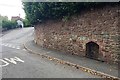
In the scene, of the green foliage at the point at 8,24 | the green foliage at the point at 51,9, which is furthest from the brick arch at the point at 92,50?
the green foliage at the point at 8,24

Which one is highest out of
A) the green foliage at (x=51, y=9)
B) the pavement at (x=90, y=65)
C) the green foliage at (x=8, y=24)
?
the green foliage at (x=51, y=9)

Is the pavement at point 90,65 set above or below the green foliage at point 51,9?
below

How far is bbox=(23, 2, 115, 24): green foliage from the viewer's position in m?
13.3

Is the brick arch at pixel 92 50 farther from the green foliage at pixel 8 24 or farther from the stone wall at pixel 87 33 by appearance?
the green foliage at pixel 8 24

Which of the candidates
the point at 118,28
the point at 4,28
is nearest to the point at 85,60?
the point at 118,28

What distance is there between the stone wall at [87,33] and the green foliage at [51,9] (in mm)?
351

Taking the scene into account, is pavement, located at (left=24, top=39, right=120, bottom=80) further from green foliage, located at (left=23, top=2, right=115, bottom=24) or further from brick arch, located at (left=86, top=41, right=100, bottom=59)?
green foliage, located at (left=23, top=2, right=115, bottom=24)

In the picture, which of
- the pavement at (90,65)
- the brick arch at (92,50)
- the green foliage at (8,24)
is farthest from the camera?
the green foliage at (8,24)

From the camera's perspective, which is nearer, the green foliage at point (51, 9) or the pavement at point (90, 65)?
the pavement at point (90, 65)

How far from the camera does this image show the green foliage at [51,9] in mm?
13312

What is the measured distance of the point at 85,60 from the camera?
12.5 meters

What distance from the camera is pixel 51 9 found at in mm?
15766

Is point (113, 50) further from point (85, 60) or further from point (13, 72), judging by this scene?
point (13, 72)

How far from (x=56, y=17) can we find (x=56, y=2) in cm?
155
